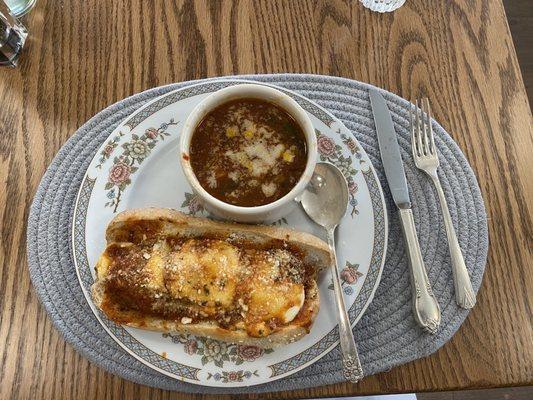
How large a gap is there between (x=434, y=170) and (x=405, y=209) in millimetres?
196

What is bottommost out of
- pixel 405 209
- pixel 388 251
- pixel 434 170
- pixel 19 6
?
pixel 388 251

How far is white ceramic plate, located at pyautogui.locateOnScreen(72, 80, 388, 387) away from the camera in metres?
1.50

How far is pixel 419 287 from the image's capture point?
1.65 m

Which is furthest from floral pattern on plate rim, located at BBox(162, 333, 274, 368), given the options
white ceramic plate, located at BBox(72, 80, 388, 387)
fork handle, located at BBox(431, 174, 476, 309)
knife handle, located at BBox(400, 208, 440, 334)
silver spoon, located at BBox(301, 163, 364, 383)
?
fork handle, located at BBox(431, 174, 476, 309)

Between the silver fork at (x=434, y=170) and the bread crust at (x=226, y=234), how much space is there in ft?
1.50

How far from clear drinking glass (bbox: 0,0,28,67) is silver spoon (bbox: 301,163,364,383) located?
1221mm

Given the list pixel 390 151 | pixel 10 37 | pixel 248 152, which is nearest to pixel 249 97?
pixel 248 152

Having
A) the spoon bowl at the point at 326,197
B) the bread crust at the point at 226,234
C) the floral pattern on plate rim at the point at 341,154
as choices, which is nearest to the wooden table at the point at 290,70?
the bread crust at the point at 226,234

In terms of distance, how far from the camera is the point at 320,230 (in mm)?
1654

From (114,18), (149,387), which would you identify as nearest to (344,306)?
(149,387)

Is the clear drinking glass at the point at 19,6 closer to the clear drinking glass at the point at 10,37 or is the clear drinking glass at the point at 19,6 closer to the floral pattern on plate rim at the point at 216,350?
the clear drinking glass at the point at 10,37

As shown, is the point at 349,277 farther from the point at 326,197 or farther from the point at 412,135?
the point at 412,135

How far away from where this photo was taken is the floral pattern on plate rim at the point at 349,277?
5.17ft

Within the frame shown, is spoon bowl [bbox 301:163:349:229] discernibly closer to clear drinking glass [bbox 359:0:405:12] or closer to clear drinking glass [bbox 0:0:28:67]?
clear drinking glass [bbox 359:0:405:12]
